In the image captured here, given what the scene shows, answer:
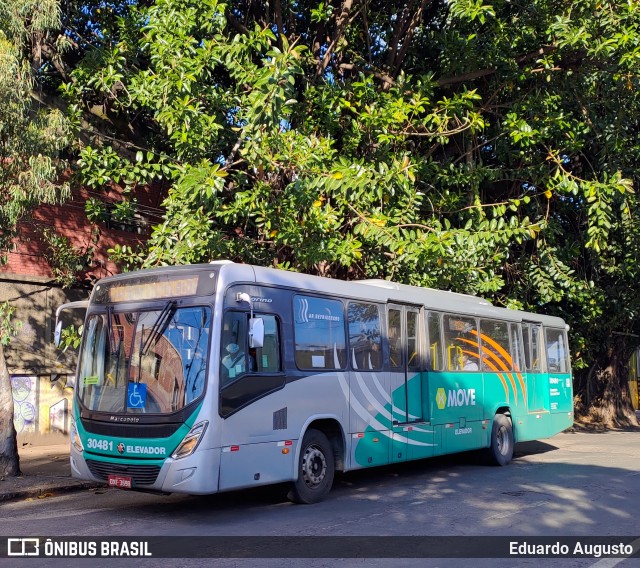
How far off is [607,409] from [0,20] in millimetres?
21737

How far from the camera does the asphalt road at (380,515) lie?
7498mm

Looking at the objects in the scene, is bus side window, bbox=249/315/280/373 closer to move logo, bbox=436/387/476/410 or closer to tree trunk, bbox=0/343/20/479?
move logo, bbox=436/387/476/410

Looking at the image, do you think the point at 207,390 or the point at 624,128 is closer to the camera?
the point at 207,390

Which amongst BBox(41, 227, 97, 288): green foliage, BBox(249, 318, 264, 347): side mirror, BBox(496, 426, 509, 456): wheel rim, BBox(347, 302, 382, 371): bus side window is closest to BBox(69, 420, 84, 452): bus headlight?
BBox(249, 318, 264, 347): side mirror

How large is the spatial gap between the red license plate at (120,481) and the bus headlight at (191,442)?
73 centimetres

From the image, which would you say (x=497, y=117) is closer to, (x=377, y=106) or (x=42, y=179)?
(x=377, y=106)

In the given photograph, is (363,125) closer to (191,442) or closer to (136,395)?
(136,395)

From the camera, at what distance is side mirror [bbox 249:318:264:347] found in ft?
30.1

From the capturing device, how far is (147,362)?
9.38m

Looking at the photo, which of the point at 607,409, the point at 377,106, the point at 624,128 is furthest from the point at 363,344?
the point at 607,409

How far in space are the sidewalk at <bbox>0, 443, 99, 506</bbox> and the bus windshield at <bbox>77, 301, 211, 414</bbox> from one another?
240 cm

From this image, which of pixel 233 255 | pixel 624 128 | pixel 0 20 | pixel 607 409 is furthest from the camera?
pixel 607 409

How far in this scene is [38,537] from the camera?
8234mm

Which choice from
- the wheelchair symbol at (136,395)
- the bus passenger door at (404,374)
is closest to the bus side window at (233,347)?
the wheelchair symbol at (136,395)
